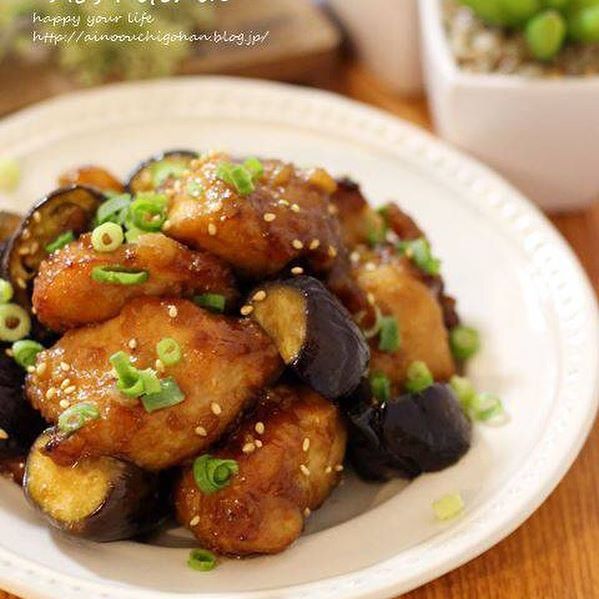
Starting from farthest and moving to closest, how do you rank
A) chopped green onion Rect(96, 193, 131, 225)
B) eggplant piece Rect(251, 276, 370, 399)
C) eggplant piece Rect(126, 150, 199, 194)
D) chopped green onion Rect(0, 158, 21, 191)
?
1. chopped green onion Rect(0, 158, 21, 191)
2. eggplant piece Rect(126, 150, 199, 194)
3. chopped green onion Rect(96, 193, 131, 225)
4. eggplant piece Rect(251, 276, 370, 399)

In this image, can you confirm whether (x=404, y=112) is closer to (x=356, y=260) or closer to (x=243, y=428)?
(x=356, y=260)

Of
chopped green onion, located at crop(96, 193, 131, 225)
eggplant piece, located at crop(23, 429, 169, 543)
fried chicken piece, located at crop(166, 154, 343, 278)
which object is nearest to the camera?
eggplant piece, located at crop(23, 429, 169, 543)

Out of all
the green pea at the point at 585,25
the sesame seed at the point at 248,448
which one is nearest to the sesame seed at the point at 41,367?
the sesame seed at the point at 248,448

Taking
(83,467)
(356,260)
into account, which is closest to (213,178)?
(356,260)

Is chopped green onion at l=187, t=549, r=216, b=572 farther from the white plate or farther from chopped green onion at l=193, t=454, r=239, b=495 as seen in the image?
chopped green onion at l=193, t=454, r=239, b=495

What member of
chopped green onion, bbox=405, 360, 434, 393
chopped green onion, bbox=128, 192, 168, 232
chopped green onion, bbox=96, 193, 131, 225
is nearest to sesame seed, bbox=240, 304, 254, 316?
chopped green onion, bbox=128, 192, 168, 232

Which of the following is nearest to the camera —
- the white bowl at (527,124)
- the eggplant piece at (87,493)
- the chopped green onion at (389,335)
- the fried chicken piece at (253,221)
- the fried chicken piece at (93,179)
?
the eggplant piece at (87,493)

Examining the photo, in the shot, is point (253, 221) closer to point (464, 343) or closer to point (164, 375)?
point (164, 375)

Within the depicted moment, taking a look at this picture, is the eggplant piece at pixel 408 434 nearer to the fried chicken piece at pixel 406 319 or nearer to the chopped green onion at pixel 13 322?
the fried chicken piece at pixel 406 319
